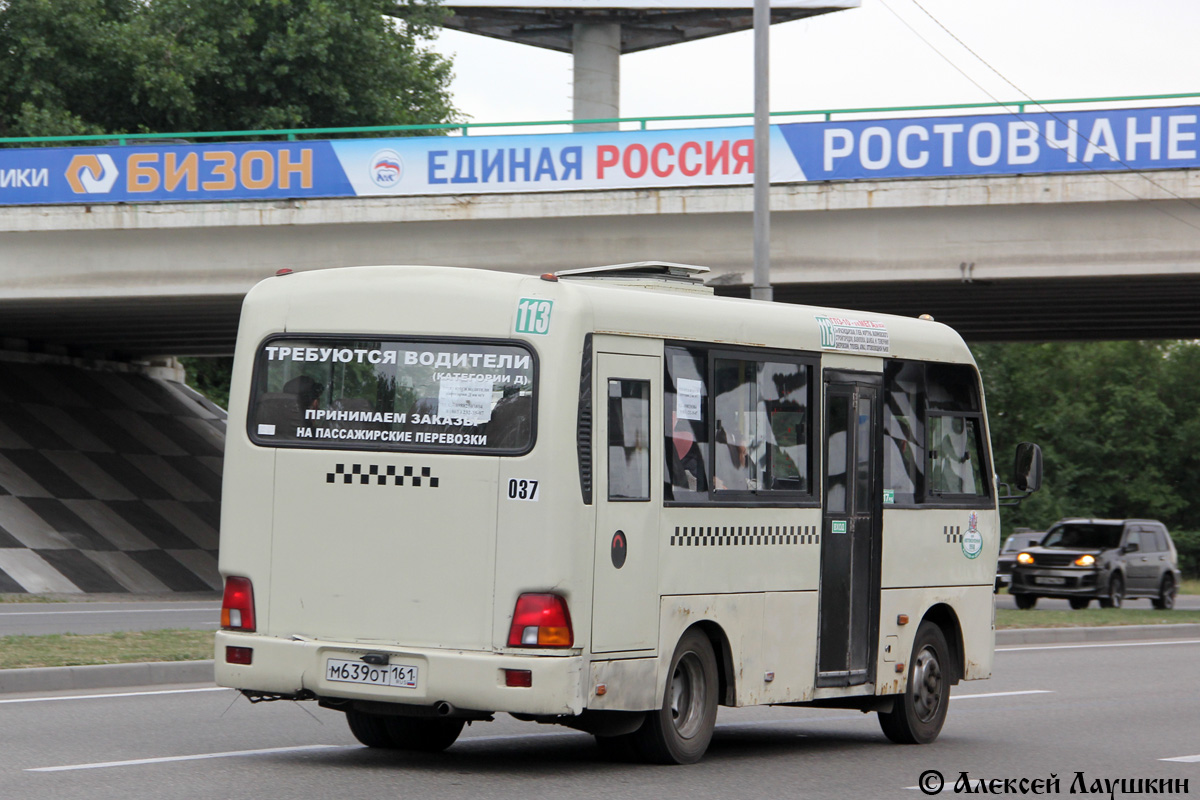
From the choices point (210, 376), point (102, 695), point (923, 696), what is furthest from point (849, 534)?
point (210, 376)

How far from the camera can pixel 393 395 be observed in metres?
9.12

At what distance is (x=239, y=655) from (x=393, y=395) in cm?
165

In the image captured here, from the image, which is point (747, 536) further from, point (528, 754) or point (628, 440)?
point (528, 754)

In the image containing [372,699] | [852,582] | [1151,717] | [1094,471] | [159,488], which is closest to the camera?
[372,699]

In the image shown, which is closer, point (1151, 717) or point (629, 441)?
point (629, 441)

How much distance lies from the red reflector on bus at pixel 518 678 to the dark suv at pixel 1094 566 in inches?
936

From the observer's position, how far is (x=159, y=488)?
34.2 m

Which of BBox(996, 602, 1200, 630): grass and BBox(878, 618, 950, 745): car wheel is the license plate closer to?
BBox(878, 618, 950, 745): car wheel

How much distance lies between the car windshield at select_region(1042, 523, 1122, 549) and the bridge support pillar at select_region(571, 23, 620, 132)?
18.5 m

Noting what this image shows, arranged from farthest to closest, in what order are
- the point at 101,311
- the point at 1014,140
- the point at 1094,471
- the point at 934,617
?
the point at 1094,471 → the point at 101,311 → the point at 1014,140 → the point at 934,617

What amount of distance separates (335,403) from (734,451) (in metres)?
2.38

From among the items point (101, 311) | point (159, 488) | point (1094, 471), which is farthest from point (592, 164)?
point (1094, 471)

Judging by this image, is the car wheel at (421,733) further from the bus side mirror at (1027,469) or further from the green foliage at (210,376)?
the green foliage at (210,376)

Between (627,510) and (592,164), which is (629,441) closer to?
(627,510)
